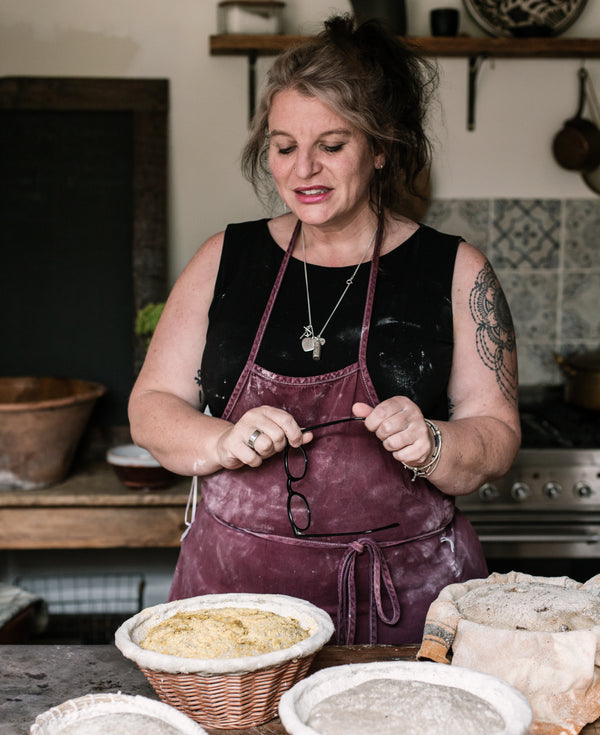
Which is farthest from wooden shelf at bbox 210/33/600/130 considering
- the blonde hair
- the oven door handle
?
the oven door handle

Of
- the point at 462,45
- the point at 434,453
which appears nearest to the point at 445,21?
the point at 462,45

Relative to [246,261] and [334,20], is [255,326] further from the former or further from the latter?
[334,20]

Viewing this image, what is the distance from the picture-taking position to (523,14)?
3.22 m

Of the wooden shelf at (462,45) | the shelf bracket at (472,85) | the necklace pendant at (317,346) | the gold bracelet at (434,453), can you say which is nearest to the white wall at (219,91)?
the shelf bracket at (472,85)

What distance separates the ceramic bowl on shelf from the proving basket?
5.25 feet

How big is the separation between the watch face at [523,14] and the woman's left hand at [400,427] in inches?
90.1

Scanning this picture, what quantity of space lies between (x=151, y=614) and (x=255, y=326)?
70 centimetres

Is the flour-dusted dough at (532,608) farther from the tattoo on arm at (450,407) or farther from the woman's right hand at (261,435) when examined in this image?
the tattoo on arm at (450,407)

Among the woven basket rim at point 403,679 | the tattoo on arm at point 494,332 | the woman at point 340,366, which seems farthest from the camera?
the tattoo on arm at point 494,332

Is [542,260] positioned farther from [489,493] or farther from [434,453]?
[434,453]

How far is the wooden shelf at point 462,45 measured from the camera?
121 inches

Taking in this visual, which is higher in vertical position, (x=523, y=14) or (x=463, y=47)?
(x=523, y=14)

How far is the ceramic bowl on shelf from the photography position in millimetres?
2781

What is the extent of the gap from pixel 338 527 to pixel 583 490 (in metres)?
1.46
